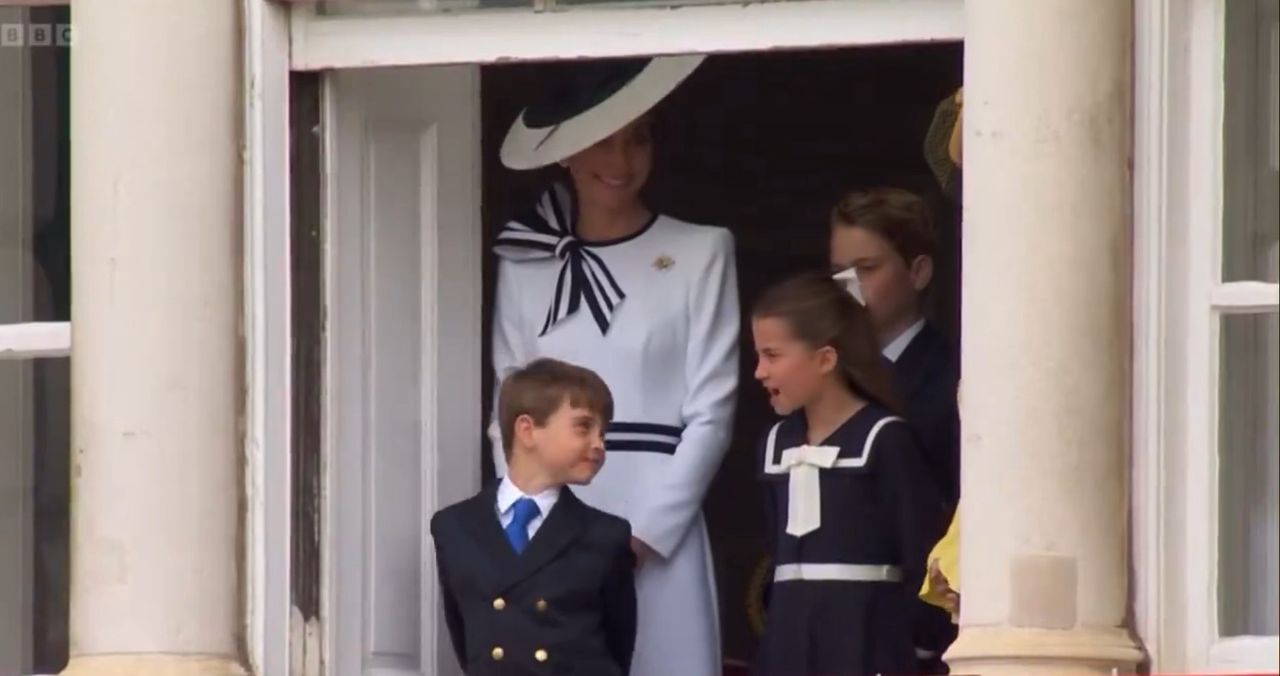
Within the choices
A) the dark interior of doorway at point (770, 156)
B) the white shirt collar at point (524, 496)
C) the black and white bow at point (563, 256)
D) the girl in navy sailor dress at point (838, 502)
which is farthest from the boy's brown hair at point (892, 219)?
the dark interior of doorway at point (770, 156)

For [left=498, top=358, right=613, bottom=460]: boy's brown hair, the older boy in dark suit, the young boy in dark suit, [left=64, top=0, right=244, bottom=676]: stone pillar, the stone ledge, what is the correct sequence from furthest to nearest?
1. the older boy in dark suit
2. [left=498, top=358, right=613, bottom=460]: boy's brown hair
3. the young boy in dark suit
4. [left=64, top=0, right=244, bottom=676]: stone pillar
5. the stone ledge

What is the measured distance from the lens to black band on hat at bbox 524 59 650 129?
7.38 metres

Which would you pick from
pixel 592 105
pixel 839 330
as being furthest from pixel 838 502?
pixel 592 105

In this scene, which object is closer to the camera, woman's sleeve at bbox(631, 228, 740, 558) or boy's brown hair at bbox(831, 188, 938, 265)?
woman's sleeve at bbox(631, 228, 740, 558)

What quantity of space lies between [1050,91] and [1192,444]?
1.99 ft

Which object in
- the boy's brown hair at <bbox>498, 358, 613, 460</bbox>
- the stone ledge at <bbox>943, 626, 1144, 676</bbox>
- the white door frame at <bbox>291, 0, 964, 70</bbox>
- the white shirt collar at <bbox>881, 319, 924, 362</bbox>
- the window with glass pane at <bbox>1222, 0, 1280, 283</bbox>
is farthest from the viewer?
the white shirt collar at <bbox>881, 319, 924, 362</bbox>

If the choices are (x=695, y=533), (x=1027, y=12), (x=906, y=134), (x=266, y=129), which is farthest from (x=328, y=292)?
(x=906, y=134)

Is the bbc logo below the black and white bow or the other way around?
the other way around

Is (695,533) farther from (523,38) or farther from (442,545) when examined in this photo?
(523,38)

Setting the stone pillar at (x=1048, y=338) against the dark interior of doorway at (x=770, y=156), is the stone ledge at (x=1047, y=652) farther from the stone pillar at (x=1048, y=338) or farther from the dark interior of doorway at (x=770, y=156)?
the dark interior of doorway at (x=770, y=156)

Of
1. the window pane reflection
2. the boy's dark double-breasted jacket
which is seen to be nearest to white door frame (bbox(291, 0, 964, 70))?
the window pane reflection

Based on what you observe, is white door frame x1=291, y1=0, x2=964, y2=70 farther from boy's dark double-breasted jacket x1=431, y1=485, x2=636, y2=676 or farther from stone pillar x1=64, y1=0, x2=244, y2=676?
boy's dark double-breasted jacket x1=431, y1=485, x2=636, y2=676

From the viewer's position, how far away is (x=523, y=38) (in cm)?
683

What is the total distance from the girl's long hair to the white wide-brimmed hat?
1.55 feet
